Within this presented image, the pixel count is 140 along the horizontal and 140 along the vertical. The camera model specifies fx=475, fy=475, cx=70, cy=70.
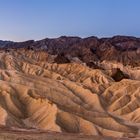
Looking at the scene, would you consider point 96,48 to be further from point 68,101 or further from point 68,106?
point 68,106

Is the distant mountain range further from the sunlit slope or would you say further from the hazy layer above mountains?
the sunlit slope

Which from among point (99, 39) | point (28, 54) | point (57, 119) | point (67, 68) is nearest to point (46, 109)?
point (57, 119)

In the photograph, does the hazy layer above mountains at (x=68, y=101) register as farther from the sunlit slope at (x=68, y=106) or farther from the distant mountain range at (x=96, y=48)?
the distant mountain range at (x=96, y=48)

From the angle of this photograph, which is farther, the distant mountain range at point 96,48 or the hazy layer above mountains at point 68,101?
the distant mountain range at point 96,48

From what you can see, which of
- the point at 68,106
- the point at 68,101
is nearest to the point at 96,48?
the point at 68,101

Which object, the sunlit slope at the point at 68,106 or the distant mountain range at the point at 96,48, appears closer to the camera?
the sunlit slope at the point at 68,106

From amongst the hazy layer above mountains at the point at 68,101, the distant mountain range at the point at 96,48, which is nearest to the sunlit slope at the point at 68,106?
the hazy layer above mountains at the point at 68,101

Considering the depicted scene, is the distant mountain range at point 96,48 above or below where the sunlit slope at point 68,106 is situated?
above

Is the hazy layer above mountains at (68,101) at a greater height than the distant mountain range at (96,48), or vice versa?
the distant mountain range at (96,48)

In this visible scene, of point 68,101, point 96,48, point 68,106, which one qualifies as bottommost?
point 68,106

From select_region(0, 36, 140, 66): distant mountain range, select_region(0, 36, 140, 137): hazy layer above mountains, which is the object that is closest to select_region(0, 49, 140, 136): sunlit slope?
select_region(0, 36, 140, 137): hazy layer above mountains

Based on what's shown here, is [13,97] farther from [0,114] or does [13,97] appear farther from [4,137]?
[4,137]
